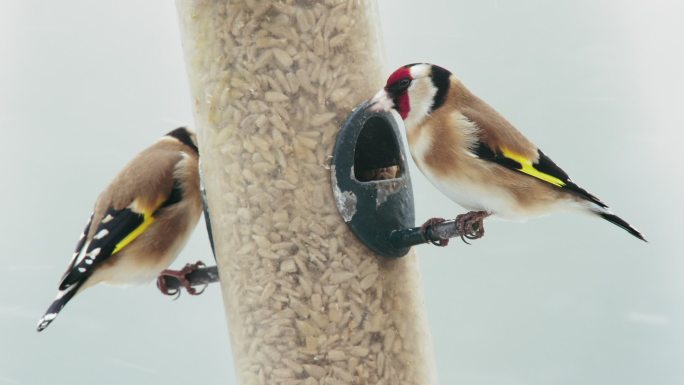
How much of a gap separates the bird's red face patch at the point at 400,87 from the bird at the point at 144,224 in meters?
0.89

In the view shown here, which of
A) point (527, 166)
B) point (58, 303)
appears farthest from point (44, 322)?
point (527, 166)

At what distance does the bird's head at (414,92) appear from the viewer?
12.0 feet

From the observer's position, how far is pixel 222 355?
→ 20.2 ft

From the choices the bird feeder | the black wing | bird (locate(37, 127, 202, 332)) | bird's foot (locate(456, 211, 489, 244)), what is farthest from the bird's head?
bird (locate(37, 127, 202, 332))

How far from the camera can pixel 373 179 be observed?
3752mm

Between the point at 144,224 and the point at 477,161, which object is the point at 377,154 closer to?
the point at 477,161

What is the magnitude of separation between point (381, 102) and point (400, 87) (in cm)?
11

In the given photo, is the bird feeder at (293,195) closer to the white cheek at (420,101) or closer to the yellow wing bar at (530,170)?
the white cheek at (420,101)

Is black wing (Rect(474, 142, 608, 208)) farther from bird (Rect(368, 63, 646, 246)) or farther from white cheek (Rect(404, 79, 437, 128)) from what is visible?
white cheek (Rect(404, 79, 437, 128))

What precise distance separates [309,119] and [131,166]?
103 centimetres

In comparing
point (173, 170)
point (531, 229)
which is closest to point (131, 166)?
point (173, 170)

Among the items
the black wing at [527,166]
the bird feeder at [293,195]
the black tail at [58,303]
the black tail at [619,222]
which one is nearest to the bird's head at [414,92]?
the bird feeder at [293,195]

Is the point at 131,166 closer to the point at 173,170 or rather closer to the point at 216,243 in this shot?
the point at 173,170

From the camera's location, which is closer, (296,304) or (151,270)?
(296,304)
